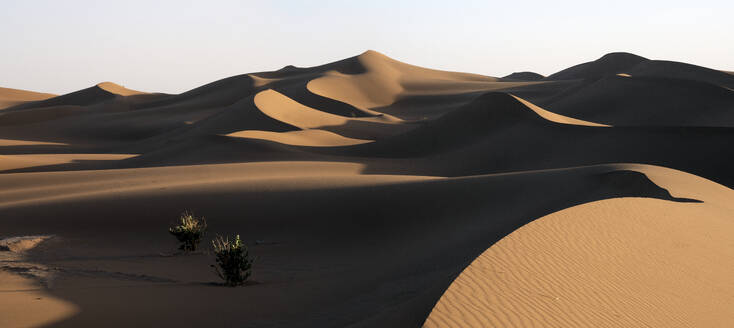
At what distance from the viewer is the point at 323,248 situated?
40.5 ft

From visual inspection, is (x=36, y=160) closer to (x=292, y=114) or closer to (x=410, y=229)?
(x=292, y=114)

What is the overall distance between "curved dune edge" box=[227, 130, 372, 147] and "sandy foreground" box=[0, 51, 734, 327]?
0.88ft

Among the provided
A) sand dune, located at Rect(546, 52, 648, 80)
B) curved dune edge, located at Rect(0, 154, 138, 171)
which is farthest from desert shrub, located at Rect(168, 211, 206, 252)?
sand dune, located at Rect(546, 52, 648, 80)

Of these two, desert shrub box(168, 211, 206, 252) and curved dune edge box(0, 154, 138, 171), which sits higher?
desert shrub box(168, 211, 206, 252)

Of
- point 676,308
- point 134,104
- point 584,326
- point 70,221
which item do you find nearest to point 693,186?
point 676,308

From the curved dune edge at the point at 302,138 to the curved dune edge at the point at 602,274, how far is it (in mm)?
23369

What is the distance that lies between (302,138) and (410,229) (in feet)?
71.7

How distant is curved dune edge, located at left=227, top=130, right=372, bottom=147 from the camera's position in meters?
32.8

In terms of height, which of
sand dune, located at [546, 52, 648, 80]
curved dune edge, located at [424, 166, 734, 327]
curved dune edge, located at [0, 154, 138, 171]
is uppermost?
sand dune, located at [546, 52, 648, 80]

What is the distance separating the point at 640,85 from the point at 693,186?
24.4 metres

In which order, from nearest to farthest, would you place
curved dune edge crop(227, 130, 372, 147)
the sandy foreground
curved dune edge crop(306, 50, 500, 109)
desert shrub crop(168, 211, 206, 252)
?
the sandy foreground → desert shrub crop(168, 211, 206, 252) → curved dune edge crop(227, 130, 372, 147) → curved dune edge crop(306, 50, 500, 109)

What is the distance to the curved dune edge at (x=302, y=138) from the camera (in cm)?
3278

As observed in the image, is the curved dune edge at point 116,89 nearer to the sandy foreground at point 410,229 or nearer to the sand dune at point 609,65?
the sandy foreground at point 410,229

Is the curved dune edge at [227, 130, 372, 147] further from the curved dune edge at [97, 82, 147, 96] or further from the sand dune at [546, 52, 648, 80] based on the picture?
the sand dune at [546, 52, 648, 80]
